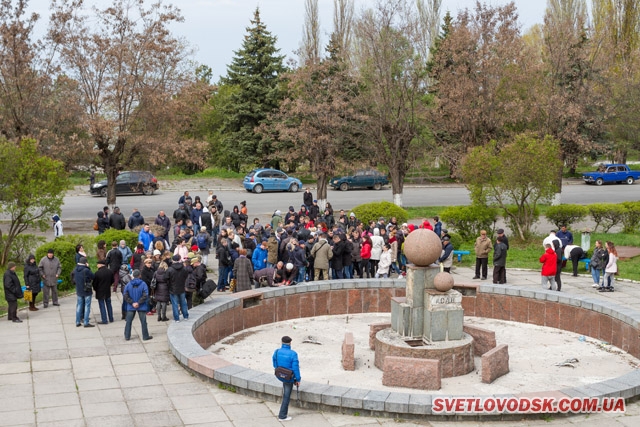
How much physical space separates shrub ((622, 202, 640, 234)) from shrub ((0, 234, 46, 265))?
1946 centimetres

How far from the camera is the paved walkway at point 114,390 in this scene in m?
9.59

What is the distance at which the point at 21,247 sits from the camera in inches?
851

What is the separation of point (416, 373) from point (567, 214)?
16.8 meters

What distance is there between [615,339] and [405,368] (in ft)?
16.8

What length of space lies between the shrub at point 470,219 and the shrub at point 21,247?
12838 millimetres

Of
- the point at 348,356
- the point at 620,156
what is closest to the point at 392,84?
the point at 348,356

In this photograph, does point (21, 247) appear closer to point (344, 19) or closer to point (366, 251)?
point (366, 251)

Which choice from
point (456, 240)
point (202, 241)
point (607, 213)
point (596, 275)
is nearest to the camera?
point (596, 275)

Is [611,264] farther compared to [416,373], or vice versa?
[611,264]

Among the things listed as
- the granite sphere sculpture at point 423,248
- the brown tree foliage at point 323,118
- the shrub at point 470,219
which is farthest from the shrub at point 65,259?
the brown tree foliage at point 323,118

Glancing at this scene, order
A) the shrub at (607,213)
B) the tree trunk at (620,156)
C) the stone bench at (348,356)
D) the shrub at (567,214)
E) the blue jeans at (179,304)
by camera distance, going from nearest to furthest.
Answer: the stone bench at (348,356) → the blue jeans at (179,304) → the shrub at (567,214) → the shrub at (607,213) → the tree trunk at (620,156)

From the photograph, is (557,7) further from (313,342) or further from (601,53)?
(313,342)

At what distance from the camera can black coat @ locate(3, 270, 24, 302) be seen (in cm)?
1452

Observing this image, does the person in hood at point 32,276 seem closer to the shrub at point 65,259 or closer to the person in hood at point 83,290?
the person in hood at point 83,290
